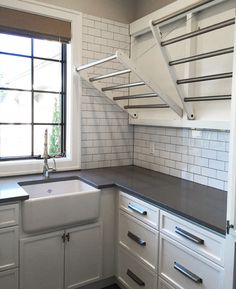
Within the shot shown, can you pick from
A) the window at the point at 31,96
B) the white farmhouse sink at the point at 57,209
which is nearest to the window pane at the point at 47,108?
the window at the point at 31,96

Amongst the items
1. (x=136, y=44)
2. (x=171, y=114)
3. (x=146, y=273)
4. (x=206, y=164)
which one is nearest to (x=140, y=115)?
(x=171, y=114)

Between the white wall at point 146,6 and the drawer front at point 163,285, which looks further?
the white wall at point 146,6

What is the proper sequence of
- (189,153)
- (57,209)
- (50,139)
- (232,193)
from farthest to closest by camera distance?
1. (50,139)
2. (189,153)
3. (57,209)
4. (232,193)

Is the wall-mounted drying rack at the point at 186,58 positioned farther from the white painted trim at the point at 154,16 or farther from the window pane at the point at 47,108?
the window pane at the point at 47,108

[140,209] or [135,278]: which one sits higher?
[140,209]

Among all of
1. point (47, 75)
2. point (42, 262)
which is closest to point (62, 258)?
point (42, 262)

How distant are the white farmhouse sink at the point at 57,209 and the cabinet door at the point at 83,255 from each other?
0.35ft

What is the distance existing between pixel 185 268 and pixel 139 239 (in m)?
0.45

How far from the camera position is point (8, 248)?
190 cm

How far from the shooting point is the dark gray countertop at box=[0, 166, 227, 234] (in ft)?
5.36

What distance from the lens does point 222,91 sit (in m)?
2.09

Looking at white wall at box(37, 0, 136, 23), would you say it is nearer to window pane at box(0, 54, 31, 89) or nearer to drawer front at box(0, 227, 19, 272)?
window pane at box(0, 54, 31, 89)

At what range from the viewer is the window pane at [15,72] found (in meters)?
2.54

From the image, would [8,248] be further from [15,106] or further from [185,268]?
[15,106]
